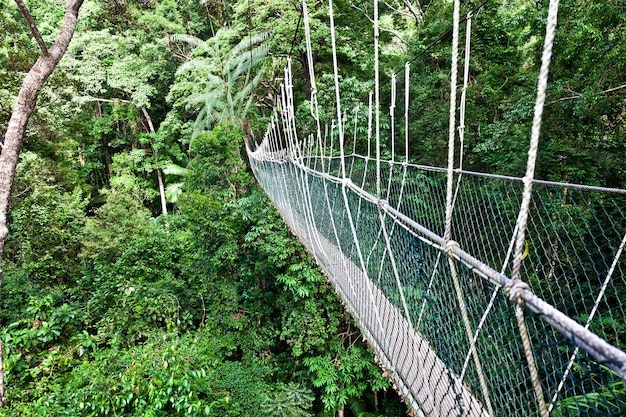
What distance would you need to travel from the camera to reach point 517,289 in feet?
1.52

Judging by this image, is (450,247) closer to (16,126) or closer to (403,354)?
(403,354)

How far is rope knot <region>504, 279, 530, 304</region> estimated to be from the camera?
0.46 meters

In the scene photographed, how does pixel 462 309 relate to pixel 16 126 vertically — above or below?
below

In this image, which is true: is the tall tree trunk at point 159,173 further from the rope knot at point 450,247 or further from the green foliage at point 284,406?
the rope knot at point 450,247

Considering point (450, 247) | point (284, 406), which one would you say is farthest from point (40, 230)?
point (450, 247)

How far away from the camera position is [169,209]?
384 inches

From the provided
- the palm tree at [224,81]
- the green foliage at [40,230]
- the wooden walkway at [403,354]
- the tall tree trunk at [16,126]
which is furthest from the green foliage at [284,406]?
the green foliage at [40,230]

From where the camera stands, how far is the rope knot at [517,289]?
0.46 m

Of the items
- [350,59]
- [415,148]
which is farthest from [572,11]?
[350,59]

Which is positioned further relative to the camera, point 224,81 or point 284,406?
point 224,81

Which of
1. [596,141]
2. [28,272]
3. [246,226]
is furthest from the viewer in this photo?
[28,272]

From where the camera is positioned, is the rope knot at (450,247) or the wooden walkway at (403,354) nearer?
the rope knot at (450,247)

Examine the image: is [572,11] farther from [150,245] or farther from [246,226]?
[150,245]

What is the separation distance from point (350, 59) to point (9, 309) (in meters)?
5.32
